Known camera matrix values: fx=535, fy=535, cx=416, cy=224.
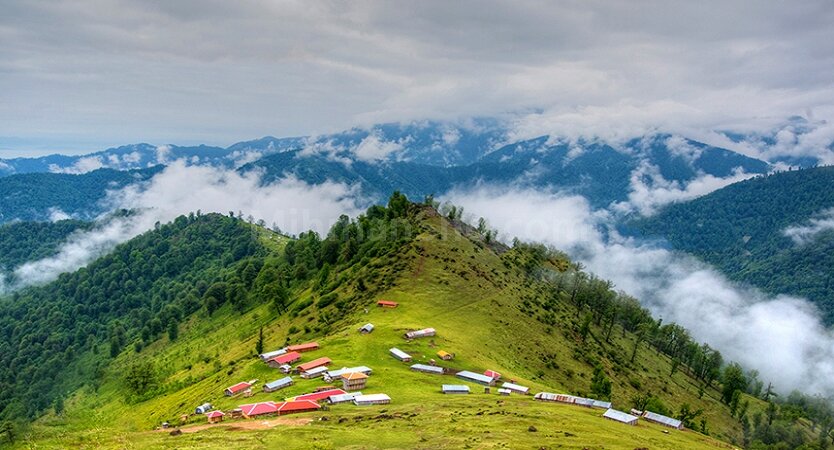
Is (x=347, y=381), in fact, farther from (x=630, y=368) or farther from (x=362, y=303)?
(x=630, y=368)

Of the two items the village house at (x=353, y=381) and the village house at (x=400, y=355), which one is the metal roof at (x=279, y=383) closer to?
the village house at (x=353, y=381)

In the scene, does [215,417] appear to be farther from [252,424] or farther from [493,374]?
[493,374]

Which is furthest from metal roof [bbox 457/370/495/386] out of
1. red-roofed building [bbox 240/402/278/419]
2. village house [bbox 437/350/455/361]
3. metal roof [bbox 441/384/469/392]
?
red-roofed building [bbox 240/402/278/419]

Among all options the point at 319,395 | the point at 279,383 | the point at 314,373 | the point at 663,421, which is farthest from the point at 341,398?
the point at 663,421

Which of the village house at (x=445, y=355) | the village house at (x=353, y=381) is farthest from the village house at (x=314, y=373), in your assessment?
the village house at (x=445, y=355)

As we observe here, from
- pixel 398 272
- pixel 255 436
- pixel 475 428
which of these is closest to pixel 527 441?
pixel 475 428

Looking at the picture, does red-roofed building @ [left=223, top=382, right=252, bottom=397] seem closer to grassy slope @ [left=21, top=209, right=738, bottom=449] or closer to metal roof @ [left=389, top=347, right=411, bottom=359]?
grassy slope @ [left=21, top=209, right=738, bottom=449]
